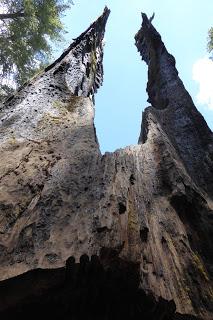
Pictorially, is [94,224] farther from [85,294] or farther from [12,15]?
[12,15]

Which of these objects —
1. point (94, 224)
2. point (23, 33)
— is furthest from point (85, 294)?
point (23, 33)

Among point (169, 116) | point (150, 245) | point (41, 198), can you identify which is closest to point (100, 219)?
point (150, 245)

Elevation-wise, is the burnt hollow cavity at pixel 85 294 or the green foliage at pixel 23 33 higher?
the green foliage at pixel 23 33

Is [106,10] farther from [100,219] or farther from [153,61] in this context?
[100,219]

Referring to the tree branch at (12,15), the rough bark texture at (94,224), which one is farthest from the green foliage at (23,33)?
the rough bark texture at (94,224)

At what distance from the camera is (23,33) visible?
14398mm

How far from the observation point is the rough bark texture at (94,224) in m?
2.56

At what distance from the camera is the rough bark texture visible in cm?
256

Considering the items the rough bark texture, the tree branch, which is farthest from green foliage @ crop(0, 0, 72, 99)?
the rough bark texture

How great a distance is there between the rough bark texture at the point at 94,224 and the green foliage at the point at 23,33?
919cm

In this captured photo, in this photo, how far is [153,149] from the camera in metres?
5.07

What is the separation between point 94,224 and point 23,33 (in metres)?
13.0

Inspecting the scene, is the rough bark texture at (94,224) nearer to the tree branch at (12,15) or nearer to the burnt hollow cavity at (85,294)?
the burnt hollow cavity at (85,294)

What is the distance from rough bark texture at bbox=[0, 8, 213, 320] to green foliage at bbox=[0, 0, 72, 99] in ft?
30.1
